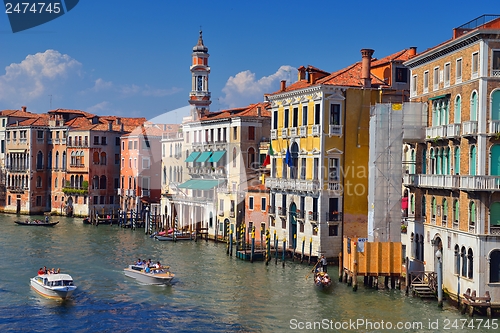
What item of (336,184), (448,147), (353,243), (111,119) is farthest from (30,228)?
(448,147)

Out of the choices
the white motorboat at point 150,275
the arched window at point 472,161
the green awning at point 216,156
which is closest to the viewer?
the arched window at point 472,161

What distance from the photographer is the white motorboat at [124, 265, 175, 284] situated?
2908 cm

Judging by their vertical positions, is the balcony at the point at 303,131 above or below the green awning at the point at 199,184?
above

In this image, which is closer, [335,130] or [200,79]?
[335,130]

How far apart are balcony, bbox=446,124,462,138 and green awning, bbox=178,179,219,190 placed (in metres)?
22.4

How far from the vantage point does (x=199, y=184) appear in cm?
4688

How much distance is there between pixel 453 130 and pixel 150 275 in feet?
42.4

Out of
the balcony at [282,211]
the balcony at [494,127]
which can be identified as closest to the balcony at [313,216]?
the balcony at [282,211]

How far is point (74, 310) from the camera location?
25.0m

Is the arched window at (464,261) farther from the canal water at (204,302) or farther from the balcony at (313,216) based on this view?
the balcony at (313,216)

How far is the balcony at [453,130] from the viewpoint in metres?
24.2

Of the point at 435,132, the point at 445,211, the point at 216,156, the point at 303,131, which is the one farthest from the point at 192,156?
the point at 445,211

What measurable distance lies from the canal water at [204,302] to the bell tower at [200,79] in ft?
78.9

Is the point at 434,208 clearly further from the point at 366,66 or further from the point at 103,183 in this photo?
the point at 103,183
